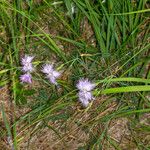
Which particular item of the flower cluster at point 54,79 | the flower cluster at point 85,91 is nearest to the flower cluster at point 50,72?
the flower cluster at point 54,79

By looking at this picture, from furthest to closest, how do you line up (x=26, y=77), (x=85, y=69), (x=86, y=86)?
(x=85, y=69) < (x=26, y=77) < (x=86, y=86)

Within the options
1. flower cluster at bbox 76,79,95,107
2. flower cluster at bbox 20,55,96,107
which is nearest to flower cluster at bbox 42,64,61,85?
flower cluster at bbox 20,55,96,107

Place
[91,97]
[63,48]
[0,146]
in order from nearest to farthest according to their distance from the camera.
→ [91,97]
[0,146]
[63,48]

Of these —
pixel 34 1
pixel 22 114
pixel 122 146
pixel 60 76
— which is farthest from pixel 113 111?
pixel 34 1

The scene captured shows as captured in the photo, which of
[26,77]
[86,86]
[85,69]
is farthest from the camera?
[85,69]

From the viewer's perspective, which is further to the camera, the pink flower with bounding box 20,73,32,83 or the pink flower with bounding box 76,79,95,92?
the pink flower with bounding box 20,73,32,83

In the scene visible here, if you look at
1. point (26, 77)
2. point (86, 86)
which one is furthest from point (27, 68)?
point (86, 86)

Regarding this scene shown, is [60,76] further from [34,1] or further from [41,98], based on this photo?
[34,1]

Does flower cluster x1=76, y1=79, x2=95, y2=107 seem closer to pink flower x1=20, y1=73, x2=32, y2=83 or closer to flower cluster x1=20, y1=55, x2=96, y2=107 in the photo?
flower cluster x1=20, y1=55, x2=96, y2=107

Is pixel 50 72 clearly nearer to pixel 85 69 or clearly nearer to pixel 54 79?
pixel 54 79
